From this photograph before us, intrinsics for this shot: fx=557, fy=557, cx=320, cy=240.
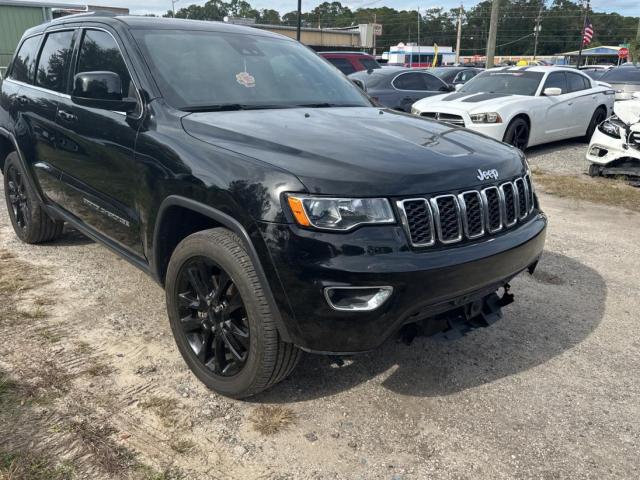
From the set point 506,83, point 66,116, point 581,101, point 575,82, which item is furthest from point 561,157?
point 66,116

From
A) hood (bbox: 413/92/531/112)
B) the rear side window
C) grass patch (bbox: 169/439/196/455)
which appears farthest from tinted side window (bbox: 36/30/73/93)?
the rear side window

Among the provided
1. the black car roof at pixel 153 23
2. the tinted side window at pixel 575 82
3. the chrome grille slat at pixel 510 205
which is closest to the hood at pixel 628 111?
the tinted side window at pixel 575 82

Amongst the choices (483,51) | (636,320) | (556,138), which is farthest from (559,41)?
(636,320)

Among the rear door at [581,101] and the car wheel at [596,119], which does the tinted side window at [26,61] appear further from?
the car wheel at [596,119]

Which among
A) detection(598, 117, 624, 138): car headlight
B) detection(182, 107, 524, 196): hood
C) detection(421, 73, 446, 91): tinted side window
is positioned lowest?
detection(598, 117, 624, 138): car headlight

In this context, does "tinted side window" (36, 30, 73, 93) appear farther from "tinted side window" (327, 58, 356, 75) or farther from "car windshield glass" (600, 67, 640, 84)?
"car windshield glass" (600, 67, 640, 84)

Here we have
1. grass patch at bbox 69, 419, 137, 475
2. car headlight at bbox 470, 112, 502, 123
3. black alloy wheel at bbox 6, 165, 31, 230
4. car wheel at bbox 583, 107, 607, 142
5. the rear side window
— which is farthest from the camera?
the rear side window

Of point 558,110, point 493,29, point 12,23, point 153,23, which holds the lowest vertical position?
point 558,110

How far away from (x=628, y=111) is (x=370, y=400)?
23.6 feet

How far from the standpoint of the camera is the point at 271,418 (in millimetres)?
2691

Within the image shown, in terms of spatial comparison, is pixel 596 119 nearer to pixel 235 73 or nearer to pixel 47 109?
pixel 235 73

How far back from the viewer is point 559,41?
9762cm

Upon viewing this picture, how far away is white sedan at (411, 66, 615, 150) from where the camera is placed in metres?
9.05

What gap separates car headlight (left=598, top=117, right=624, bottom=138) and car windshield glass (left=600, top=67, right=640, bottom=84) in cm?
679
